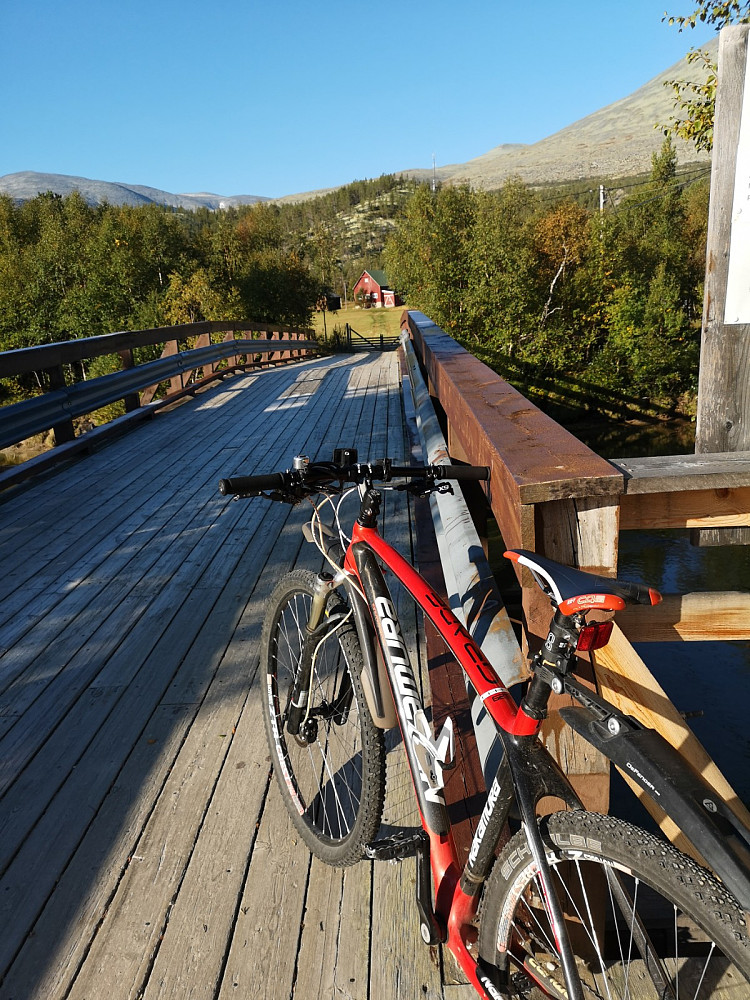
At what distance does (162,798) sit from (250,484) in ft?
3.99

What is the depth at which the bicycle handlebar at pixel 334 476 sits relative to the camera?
1947 mm

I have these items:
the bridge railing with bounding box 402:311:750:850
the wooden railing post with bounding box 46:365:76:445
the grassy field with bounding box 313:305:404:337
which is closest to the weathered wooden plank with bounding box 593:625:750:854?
the bridge railing with bounding box 402:311:750:850

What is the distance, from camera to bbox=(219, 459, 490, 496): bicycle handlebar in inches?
76.7

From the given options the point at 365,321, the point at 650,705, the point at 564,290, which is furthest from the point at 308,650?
the point at 365,321

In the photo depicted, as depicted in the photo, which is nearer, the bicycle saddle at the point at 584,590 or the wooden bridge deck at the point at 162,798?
the bicycle saddle at the point at 584,590

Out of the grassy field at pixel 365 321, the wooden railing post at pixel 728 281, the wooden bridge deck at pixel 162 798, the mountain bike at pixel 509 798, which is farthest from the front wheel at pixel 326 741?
the grassy field at pixel 365 321

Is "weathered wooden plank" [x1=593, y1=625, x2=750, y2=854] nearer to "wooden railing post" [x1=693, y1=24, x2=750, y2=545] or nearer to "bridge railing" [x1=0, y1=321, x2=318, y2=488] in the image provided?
"wooden railing post" [x1=693, y1=24, x2=750, y2=545]

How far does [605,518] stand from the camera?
164 centimetres

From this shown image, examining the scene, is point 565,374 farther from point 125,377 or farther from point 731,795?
point 731,795

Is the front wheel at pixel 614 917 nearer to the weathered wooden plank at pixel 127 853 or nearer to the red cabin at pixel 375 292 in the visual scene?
the weathered wooden plank at pixel 127 853

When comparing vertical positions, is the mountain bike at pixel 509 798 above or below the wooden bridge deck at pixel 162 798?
above

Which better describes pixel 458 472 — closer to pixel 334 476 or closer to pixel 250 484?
pixel 334 476

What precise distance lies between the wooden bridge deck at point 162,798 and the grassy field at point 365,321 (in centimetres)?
7246

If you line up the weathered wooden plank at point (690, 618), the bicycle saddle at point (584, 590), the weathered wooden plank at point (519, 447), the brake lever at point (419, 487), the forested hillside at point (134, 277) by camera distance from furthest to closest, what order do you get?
the forested hillside at point (134, 277) → the weathered wooden plank at point (690, 618) → the brake lever at point (419, 487) → the weathered wooden plank at point (519, 447) → the bicycle saddle at point (584, 590)
